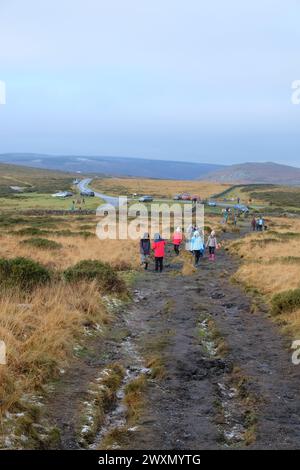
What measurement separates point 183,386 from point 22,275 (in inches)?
255

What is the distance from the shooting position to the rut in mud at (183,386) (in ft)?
21.4

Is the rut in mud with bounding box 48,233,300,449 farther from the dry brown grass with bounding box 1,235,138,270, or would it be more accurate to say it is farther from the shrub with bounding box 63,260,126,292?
the dry brown grass with bounding box 1,235,138,270

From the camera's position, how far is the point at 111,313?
1273 centimetres

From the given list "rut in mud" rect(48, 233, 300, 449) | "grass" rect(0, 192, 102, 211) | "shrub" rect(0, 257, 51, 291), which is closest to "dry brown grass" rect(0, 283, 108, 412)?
"rut in mud" rect(48, 233, 300, 449)

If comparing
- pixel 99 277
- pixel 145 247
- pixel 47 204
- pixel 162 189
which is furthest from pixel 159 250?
pixel 162 189

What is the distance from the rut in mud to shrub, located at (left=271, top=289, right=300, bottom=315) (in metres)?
0.42

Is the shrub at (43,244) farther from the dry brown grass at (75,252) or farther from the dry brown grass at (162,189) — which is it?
the dry brown grass at (162,189)

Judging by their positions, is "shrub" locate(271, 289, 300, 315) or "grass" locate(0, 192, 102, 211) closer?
"shrub" locate(271, 289, 300, 315)

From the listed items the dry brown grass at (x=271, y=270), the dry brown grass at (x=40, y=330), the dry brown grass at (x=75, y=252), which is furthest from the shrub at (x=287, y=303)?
the dry brown grass at (x=75, y=252)

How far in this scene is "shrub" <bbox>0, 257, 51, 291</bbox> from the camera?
13.1 metres

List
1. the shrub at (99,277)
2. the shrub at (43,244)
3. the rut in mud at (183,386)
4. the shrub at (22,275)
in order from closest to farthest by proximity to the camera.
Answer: the rut in mud at (183,386), the shrub at (22,275), the shrub at (99,277), the shrub at (43,244)

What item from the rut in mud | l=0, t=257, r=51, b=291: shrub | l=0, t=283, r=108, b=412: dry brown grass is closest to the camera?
the rut in mud

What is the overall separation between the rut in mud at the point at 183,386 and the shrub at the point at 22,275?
6.87ft

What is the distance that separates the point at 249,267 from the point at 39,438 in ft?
50.5
